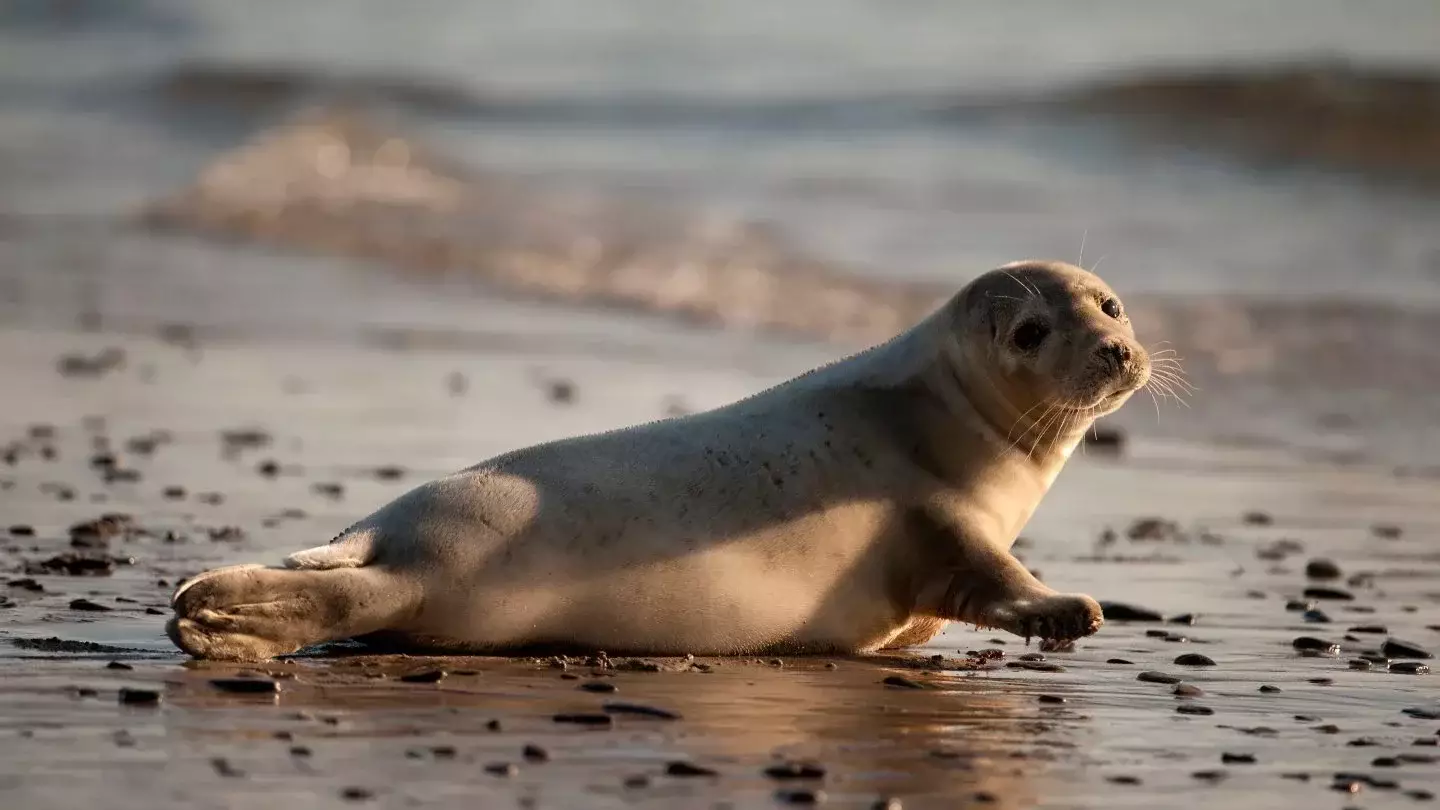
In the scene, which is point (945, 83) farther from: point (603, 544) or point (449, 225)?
point (603, 544)

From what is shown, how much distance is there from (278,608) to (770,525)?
1.39m

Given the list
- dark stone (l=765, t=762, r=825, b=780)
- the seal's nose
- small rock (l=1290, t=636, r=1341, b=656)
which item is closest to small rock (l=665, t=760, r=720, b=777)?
dark stone (l=765, t=762, r=825, b=780)

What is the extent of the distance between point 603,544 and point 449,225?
48.1ft

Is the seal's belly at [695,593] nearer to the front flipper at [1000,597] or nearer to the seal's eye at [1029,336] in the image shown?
the front flipper at [1000,597]

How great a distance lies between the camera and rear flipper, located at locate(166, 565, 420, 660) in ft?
18.6

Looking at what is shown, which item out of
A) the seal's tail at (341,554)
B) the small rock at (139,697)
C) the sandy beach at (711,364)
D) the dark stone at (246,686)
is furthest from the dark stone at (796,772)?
the seal's tail at (341,554)

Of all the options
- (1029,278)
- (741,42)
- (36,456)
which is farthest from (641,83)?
(1029,278)

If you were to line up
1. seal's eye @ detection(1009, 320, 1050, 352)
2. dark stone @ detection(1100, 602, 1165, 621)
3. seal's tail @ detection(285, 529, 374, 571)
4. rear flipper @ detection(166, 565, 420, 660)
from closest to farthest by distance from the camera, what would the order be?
1. rear flipper @ detection(166, 565, 420, 660)
2. seal's tail @ detection(285, 529, 374, 571)
3. seal's eye @ detection(1009, 320, 1050, 352)
4. dark stone @ detection(1100, 602, 1165, 621)

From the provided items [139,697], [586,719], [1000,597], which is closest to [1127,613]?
[1000,597]

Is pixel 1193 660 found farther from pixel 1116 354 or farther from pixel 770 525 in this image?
pixel 770 525

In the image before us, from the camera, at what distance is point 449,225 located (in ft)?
67.0

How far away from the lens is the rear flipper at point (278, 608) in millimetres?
5664

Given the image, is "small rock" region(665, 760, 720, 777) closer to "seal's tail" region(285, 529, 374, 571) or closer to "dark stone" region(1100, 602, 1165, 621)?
"seal's tail" region(285, 529, 374, 571)

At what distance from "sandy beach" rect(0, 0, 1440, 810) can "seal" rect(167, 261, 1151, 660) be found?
17 cm
